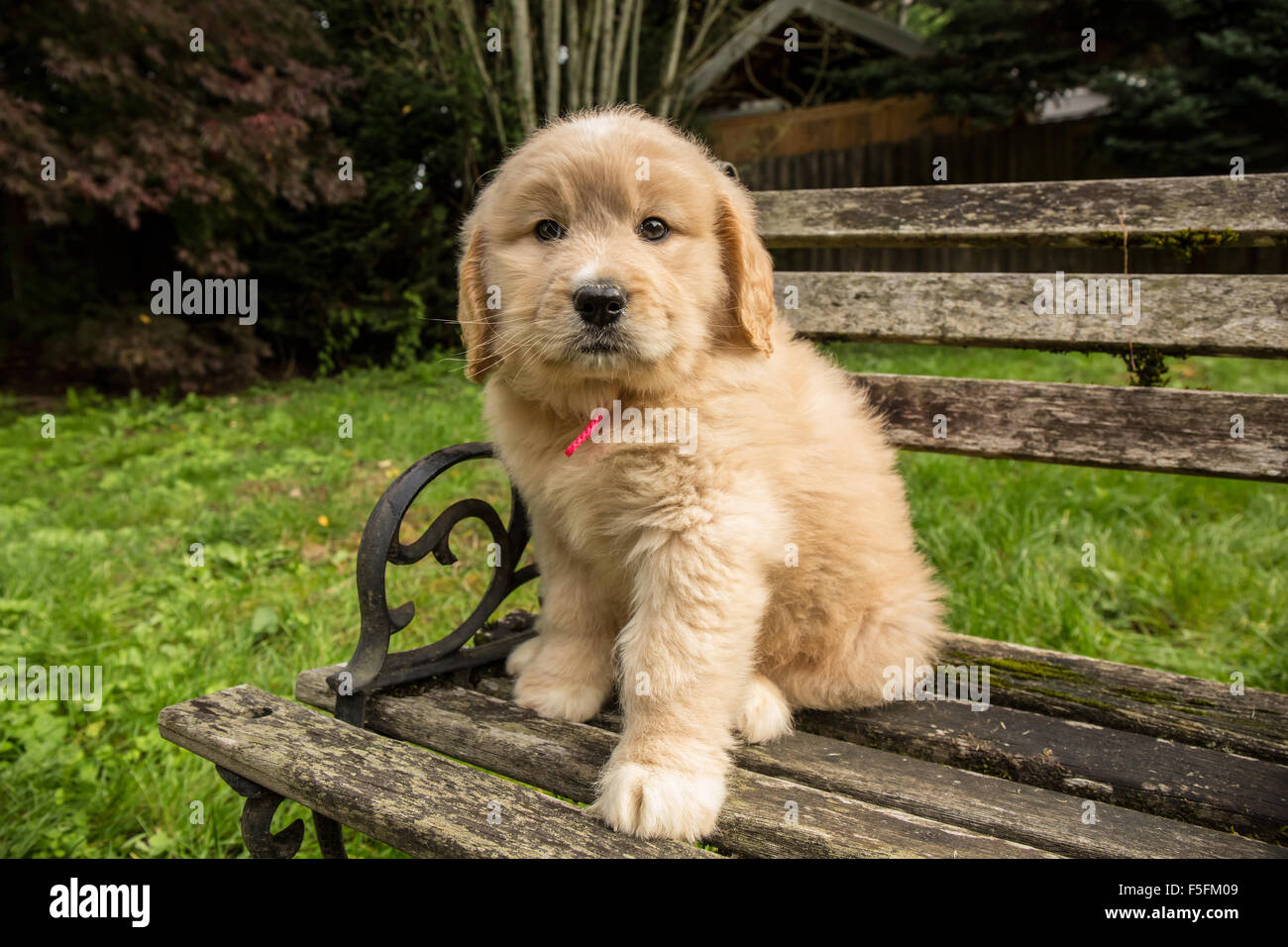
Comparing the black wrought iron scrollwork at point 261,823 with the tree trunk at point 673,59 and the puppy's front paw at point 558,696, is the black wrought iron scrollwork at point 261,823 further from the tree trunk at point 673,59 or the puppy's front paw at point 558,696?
the tree trunk at point 673,59

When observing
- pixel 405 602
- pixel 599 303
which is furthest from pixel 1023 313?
pixel 405 602

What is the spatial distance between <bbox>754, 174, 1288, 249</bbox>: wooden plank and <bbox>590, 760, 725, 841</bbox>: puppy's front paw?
1.55 m

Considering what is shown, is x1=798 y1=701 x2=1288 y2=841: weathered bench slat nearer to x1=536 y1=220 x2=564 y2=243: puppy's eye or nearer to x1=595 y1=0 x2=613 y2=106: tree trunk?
x1=536 y1=220 x2=564 y2=243: puppy's eye

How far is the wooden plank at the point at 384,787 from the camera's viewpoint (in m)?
1.32

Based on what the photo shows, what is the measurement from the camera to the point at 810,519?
5.82 feet

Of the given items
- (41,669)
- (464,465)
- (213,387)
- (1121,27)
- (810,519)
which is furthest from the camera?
(1121,27)

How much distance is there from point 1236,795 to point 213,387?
25.0 feet

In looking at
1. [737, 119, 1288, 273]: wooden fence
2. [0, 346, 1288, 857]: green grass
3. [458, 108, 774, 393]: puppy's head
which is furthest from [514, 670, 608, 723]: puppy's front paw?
[737, 119, 1288, 273]: wooden fence

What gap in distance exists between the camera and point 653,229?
1.67 metres

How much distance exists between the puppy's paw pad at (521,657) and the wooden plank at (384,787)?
44 cm

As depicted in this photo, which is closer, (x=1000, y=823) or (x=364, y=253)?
(x=1000, y=823)
